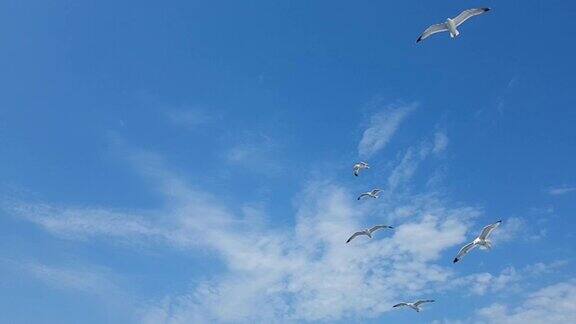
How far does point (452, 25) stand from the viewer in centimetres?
6116

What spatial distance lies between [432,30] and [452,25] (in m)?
2.53

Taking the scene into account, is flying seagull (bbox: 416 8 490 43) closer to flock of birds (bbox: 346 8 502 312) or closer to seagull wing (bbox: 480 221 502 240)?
flock of birds (bbox: 346 8 502 312)

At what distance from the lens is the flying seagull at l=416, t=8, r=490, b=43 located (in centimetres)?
5938

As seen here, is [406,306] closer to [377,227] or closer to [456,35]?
[377,227]

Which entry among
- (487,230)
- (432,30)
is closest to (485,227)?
(487,230)

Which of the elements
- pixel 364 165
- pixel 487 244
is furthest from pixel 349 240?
pixel 487 244

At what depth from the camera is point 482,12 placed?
58.4 m

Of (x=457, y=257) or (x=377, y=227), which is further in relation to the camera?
(x=377, y=227)

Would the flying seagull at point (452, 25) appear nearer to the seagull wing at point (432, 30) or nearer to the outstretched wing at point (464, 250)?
the seagull wing at point (432, 30)

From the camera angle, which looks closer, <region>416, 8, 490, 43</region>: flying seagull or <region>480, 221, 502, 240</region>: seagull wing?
<region>416, 8, 490, 43</region>: flying seagull

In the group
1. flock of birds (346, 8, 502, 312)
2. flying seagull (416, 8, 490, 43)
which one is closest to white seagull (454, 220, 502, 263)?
flock of birds (346, 8, 502, 312)

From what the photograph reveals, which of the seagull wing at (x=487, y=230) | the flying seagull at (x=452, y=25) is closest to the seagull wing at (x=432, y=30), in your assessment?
the flying seagull at (x=452, y=25)

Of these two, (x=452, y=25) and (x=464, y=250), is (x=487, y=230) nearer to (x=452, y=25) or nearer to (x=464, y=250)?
(x=464, y=250)

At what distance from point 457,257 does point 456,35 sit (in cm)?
2543
